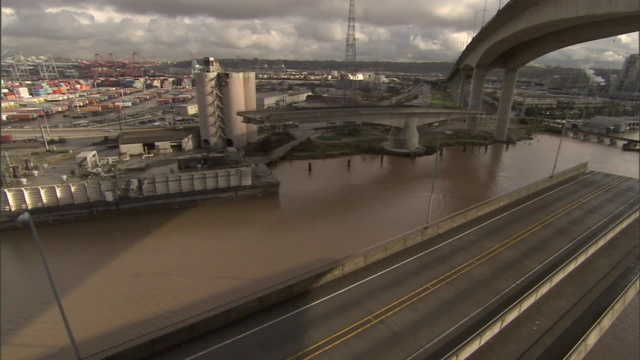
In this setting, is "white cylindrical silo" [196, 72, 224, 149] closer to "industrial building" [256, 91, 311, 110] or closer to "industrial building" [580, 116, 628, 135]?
"industrial building" [256, 91, 311, 110]

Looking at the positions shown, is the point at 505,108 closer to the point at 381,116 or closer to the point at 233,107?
the point at 381,116

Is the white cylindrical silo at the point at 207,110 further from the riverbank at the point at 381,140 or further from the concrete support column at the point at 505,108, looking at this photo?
Answer: the concrete support column at the point at 505,108

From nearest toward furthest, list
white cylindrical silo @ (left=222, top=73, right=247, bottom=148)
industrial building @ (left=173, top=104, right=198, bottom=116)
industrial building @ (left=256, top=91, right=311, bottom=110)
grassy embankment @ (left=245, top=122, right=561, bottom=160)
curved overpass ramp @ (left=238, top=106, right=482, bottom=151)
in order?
curved overpass ramp @ (left=238, top=106, right=482, bottom=151)
white cylindrical silo @ (left=222, top=73, right=247, bottom=148)
grassy embankment @ (left=245, top=122, right=561, bottom=160)
industrial building @ (left=173, top=104, right=198, bottom=116)
industrial building @ (left=256, top=91, right=311, bottom=110)

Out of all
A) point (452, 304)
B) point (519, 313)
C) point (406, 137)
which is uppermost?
point (406, 137)

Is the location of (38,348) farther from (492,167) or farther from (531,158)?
(531,158)

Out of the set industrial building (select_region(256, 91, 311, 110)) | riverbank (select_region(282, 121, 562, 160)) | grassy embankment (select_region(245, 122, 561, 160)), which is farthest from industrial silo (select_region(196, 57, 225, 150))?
industrial building (select_region(256, 91, 311, 110))

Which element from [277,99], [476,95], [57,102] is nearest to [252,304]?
[476,95]
